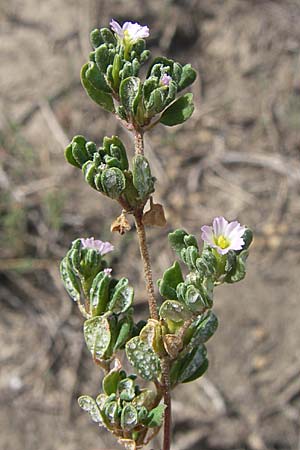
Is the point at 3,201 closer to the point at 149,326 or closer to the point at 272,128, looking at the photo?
the point at 272,128

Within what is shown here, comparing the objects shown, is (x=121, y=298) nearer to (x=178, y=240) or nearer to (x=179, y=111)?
(x=178, y=240)

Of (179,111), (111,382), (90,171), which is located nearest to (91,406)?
(111,382)

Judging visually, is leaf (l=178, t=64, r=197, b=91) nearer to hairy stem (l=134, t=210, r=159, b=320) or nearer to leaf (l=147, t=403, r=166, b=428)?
hairy stem (l=134, t=210, r=159, b=320)

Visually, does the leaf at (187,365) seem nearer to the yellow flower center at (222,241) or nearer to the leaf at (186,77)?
the yellow flower center at (222,241)

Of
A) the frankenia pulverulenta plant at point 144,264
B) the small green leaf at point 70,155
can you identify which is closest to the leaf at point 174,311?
the frankenia pulverulenta plant at point 144,264

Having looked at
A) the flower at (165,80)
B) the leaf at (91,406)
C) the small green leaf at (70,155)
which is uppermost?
the flower at (165,80)
